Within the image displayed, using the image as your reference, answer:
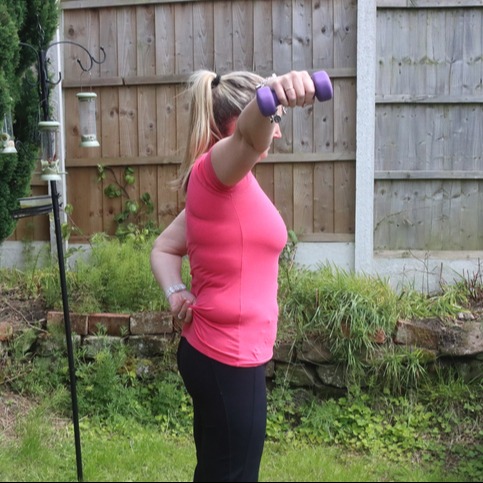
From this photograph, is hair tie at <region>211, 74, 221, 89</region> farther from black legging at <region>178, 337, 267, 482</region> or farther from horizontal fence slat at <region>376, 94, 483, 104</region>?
horizontal fence slat at <region>376, 94, 483, 104</region>

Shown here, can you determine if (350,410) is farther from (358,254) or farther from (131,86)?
(131,86)

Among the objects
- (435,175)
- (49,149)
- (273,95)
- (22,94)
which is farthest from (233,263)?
(435,175)

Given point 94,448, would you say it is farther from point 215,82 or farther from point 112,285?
point 215,82

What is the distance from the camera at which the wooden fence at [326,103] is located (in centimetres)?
538

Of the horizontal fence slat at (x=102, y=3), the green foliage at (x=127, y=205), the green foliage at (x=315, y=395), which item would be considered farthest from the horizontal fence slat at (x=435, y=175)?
the horizontal fence slat at (x=102, y=3)

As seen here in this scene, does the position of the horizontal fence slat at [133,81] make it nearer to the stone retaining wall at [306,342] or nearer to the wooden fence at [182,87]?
the wooden fence at [182,87]

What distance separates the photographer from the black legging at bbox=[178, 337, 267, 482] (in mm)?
1942

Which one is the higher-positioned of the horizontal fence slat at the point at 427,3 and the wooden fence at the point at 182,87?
the horizontal fence slat at the point at 427,3

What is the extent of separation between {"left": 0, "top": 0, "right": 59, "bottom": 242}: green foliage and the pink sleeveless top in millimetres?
2423

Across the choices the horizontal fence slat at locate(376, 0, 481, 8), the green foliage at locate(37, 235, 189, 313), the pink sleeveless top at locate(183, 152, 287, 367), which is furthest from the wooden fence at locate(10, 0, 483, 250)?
the pink sleeveless top at locate(183, 152, 287, 367)

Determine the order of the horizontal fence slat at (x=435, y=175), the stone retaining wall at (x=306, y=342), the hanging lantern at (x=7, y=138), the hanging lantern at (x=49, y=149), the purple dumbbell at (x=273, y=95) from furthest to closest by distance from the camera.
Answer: the horizontal fence slat at (x=435, y=175) → the stone retaining wall at (x=306, y=342) → the hanging lantern at (x=7, y=138) → the hanging lantern at (x=49, y=149) → the purple dumbbell at (x=273, y=95)

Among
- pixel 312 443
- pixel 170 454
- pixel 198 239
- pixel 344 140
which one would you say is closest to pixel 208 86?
pixel 198 239

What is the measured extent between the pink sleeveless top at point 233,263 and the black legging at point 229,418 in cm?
4

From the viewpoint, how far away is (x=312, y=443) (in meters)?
4.05
